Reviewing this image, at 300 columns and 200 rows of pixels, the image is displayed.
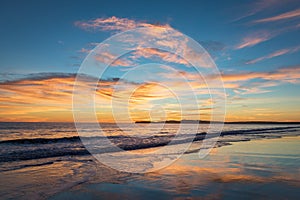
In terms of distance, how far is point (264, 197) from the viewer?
584 centimetres

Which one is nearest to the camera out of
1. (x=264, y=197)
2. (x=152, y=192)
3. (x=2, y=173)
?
(x=264, y=197)

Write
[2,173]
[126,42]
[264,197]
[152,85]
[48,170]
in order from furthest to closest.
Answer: [152,85] → [126,42] → [48,170] → [2,173] → [264,197]

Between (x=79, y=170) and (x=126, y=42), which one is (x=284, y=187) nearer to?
(x=79, y=170)

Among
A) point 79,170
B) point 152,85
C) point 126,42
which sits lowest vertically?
point 79,170

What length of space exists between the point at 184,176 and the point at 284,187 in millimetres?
2988

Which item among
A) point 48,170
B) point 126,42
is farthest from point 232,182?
point 126,42

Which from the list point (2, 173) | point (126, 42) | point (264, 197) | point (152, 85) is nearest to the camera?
point (264, 197)

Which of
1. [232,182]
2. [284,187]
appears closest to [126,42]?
[232,182]

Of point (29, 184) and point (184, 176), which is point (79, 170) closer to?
point (29, 184)

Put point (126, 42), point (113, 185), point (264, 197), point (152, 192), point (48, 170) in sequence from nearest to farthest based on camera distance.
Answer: point (264, 197)
point (152, 192)
point (113, 185)
point (48, 170)
point (126, 42)

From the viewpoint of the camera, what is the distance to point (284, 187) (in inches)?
266

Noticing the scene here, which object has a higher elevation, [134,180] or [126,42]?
[126,42]

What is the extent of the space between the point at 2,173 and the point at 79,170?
8.66ft

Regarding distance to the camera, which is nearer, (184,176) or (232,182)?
(232,182)
